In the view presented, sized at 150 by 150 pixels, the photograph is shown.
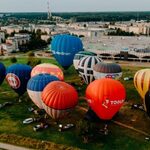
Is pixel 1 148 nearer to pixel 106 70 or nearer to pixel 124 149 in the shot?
pixel 124 149

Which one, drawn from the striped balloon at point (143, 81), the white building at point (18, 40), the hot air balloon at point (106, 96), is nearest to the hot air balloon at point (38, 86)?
the hot air balloon at point (106, 96)

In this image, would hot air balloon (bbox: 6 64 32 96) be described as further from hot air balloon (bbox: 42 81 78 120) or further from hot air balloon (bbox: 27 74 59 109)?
hot air balloon (bbox: 42 81 78 120)

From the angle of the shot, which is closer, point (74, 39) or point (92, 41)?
point (74, 39)

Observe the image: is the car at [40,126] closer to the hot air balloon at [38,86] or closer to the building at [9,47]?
the hot air balloon at [38,86]

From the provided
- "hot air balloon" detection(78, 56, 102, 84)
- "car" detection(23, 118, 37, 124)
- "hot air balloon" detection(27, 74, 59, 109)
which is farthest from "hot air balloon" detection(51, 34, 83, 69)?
"car" detection(23, 118, 37, 124)

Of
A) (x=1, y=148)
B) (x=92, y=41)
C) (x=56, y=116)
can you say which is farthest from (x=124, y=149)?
(x=92, y=41)

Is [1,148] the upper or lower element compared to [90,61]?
lower
